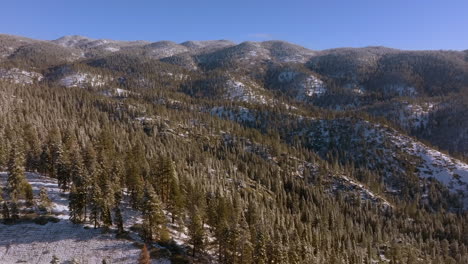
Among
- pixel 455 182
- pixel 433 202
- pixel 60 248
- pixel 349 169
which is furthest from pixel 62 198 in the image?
pixel 455 182

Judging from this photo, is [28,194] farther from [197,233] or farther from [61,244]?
[197,233]

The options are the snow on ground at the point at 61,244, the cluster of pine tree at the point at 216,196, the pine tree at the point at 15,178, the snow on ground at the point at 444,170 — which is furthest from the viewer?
the snow on ground at the point at 444,170

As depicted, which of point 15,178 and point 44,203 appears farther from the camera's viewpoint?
point 44,203

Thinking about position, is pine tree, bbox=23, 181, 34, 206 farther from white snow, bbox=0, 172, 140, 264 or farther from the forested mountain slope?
white snow, bbox=0, 172, 140, 264

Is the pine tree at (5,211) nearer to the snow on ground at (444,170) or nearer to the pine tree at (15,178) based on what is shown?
the pine tree at (15,178)

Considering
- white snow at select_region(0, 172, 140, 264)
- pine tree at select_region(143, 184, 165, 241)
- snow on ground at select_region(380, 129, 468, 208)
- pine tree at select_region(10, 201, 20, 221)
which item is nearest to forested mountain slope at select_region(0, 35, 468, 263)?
pine tree at select_region(143, 184, 165, 241)

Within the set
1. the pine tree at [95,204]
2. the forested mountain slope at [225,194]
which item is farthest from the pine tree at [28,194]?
the pine tree at [95,204]

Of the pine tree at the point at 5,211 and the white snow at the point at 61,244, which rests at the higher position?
the pine tree at the point at 5,211

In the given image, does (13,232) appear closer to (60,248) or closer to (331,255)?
(60,248)

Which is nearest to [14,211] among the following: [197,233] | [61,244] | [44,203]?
[44,203]
